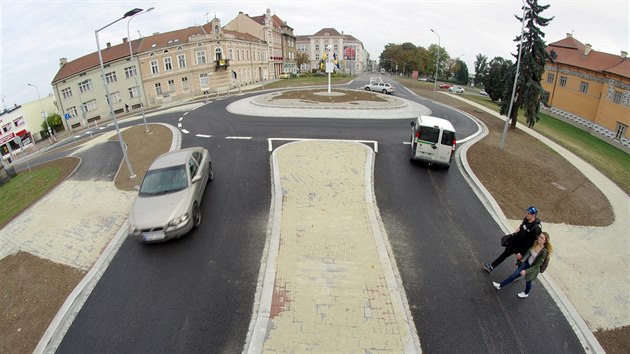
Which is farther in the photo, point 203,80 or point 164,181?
point 203,80

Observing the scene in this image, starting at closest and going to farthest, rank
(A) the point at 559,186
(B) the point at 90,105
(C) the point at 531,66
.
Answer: (A) the point at 559,186 < (C) the point at 531,66 < (B) the point at 90,105

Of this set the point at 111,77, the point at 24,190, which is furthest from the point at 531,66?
the point at 111,77

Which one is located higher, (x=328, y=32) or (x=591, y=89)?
(x=328, y=32)

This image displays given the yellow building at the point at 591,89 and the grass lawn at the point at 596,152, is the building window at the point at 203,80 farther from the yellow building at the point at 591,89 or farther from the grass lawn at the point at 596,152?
the yellow building at the point at 591,89

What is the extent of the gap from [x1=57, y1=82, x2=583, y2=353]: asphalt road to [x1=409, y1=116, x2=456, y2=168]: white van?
3.97 ft

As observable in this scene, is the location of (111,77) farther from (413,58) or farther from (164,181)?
(413,58)

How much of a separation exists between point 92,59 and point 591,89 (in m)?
65.8

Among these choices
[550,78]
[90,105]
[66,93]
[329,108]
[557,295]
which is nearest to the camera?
[557,295]

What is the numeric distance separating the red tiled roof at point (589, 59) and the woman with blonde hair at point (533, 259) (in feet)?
118

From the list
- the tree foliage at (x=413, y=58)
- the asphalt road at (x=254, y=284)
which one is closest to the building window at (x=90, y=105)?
the asphalt road at (x=254, y=284)

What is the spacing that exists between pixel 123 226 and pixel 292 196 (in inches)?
217

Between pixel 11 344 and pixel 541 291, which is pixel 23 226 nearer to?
pixel 11 344

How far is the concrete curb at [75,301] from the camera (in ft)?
21.3

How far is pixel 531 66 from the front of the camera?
67.2ft
